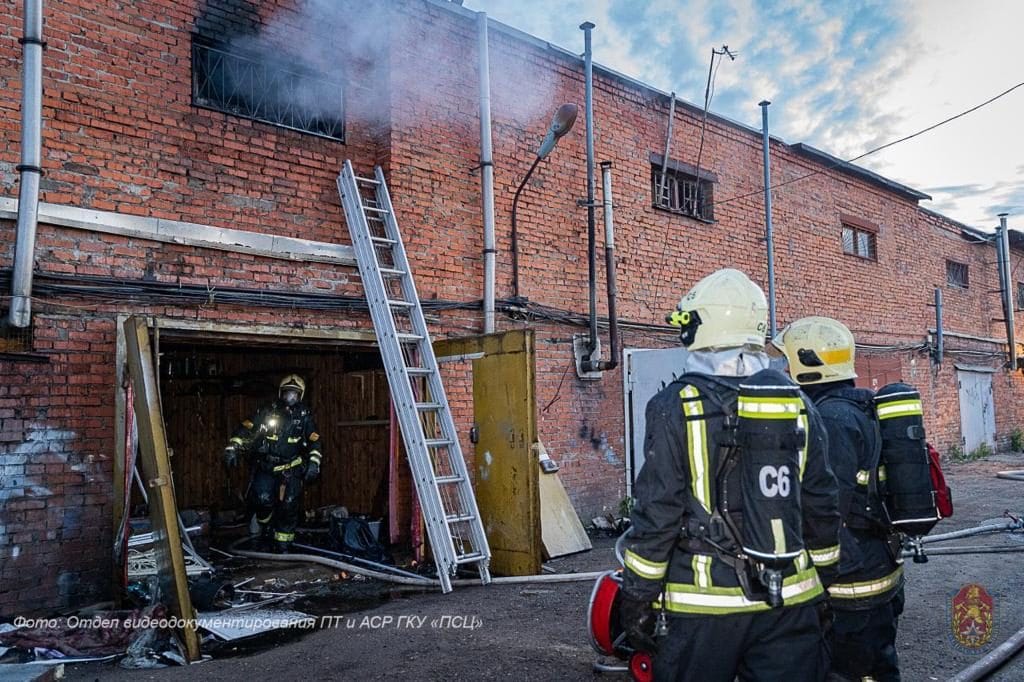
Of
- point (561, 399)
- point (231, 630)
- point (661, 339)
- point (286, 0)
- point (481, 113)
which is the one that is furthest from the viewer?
point (661, 339)

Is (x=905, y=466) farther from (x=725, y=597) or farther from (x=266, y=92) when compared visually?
(x=266, y=92)

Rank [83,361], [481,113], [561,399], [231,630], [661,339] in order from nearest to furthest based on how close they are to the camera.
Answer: [231,630]
[83,361]
[481,113]
[561,399]
[661,339]

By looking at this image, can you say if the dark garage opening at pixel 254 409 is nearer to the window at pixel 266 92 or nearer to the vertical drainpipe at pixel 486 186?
the vertical drainpipe at pixel 486 186

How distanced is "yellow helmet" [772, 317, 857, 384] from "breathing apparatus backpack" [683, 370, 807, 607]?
3.94 feet

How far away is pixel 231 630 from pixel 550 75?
23.6ft

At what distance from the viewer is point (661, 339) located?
410 inches

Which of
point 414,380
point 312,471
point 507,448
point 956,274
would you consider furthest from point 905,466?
point 956,274

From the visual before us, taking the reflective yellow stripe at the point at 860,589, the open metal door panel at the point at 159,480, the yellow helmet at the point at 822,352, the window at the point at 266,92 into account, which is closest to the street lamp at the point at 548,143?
the window at the point at 266,92

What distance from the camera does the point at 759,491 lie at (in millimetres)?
2467

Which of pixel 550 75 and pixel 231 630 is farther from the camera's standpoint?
pixel 550 75

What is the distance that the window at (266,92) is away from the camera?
683 centimetres

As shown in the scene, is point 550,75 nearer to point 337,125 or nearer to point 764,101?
point 337,125

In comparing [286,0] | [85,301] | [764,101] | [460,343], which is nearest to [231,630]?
[85,301]

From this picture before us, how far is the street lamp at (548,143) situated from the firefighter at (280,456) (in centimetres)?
275
